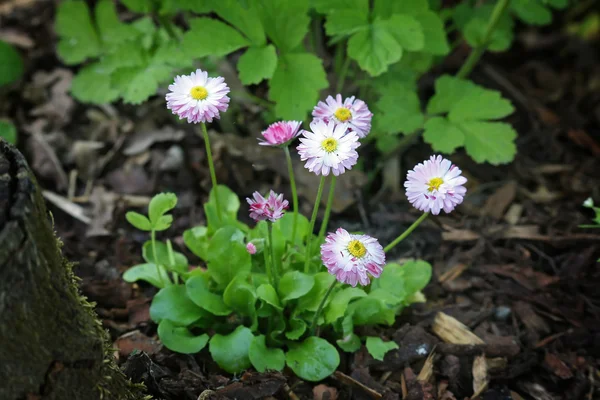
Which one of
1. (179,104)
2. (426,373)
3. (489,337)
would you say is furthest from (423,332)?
(179,104)

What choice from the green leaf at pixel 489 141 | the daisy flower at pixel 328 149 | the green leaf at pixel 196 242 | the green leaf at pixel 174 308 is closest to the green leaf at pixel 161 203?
the green leaf at pixel 196 242

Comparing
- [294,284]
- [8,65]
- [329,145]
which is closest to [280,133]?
[329,145]

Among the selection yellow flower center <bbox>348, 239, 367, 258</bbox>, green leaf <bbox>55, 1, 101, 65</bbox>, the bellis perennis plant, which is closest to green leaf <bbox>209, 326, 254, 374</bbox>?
the bellis perennis plant

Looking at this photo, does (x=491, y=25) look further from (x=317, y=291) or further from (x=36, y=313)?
(x=36, y=313)

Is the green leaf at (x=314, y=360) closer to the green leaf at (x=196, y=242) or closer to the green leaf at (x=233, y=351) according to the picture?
the green leaf at (x=233, y=351)

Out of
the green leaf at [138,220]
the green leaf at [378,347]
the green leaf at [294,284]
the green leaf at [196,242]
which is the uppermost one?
the green leaf at [138,220]

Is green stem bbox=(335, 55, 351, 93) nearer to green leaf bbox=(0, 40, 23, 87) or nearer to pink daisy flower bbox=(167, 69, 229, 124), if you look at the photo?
pink daisy flower bbox=(167, 69, 229, 124)
